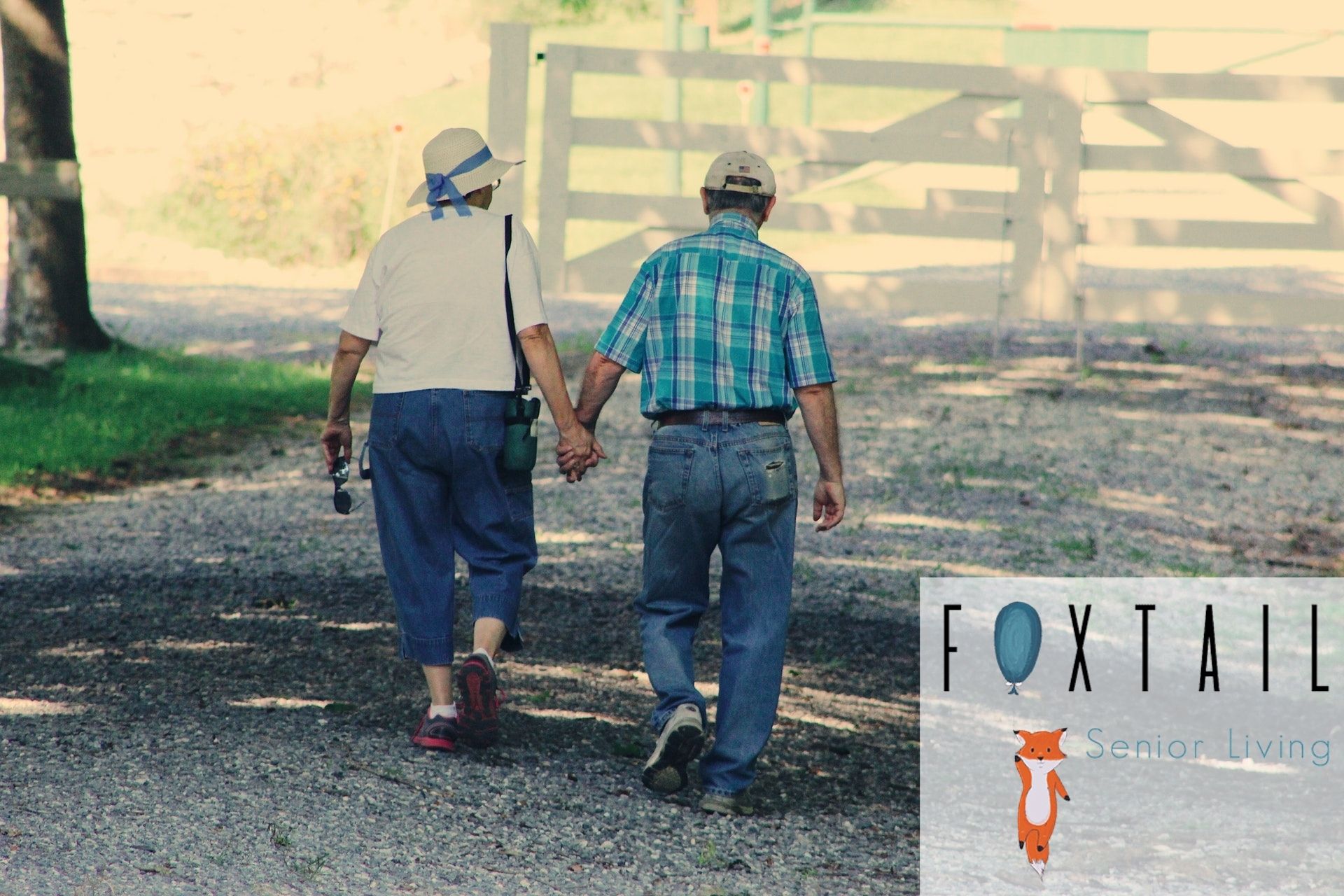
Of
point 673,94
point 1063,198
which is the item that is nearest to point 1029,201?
point 1063,198

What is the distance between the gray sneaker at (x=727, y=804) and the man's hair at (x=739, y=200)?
1527 mm

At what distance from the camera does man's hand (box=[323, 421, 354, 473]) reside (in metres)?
4.92

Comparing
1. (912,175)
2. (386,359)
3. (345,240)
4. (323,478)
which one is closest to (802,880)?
(386,359)

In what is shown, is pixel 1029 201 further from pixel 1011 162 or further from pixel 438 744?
pixel 438 744

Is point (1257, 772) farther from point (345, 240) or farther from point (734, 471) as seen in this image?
point (345, 240)

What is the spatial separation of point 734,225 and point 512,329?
69 centimetres

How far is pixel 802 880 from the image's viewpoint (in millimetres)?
4039

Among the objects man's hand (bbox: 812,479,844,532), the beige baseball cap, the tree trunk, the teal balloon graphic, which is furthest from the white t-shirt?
the tree trunk

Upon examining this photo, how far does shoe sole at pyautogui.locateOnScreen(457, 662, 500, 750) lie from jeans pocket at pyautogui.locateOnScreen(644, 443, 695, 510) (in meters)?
0.74

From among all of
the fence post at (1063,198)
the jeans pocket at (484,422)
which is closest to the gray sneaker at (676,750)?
the jeans pocket at (484,422)

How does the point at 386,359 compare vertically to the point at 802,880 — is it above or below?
above

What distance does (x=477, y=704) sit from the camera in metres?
4.77

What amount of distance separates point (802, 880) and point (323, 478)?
601 cm

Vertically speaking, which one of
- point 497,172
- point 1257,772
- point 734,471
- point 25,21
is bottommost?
point 1257,772
